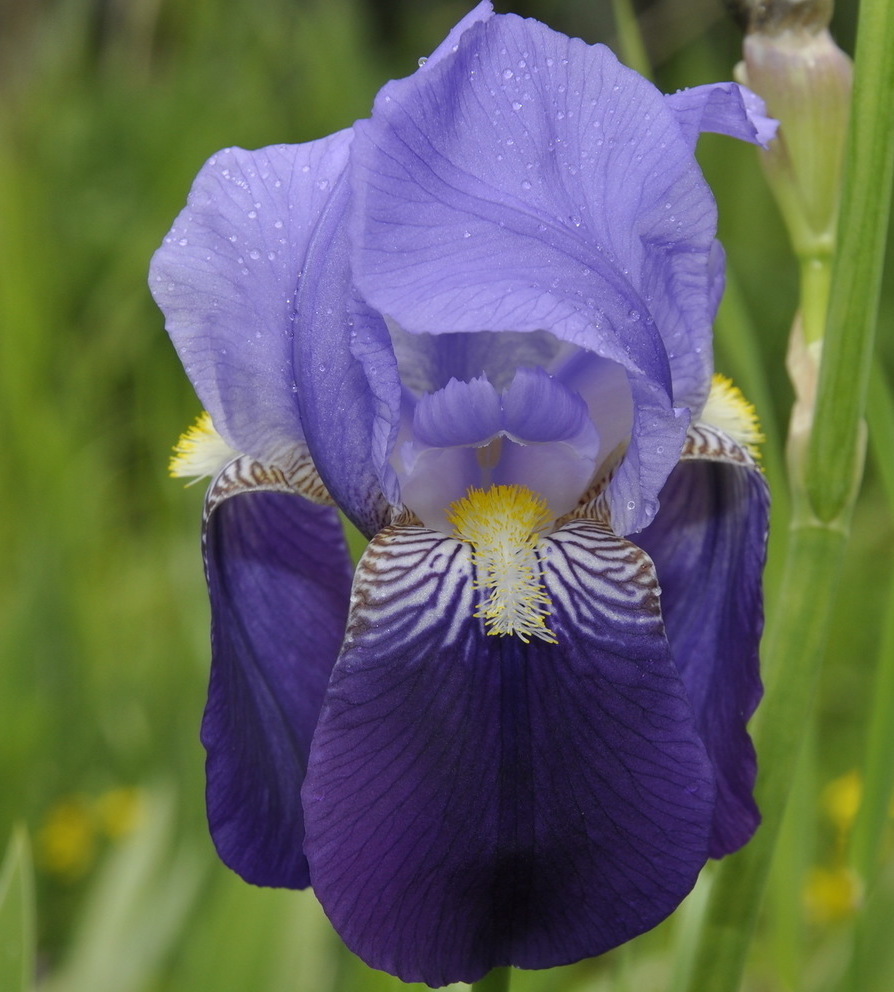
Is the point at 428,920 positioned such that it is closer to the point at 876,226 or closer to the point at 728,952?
the point at 728,952

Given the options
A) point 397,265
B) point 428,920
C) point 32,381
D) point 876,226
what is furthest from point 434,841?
point 32,381

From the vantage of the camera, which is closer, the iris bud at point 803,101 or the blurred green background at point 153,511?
the iris bud at point 803,101

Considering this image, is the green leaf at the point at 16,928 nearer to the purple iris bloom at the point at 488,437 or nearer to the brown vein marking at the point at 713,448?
the purple iris bloom at the point at 488,437

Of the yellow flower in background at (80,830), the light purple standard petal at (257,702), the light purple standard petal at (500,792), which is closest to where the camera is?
the light purple standard petal at (500,792)

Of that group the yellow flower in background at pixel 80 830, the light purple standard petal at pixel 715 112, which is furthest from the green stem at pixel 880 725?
the yellow flower in background at pixel 80 830

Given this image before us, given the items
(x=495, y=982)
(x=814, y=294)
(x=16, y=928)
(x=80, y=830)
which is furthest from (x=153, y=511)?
(x=495, y=982)

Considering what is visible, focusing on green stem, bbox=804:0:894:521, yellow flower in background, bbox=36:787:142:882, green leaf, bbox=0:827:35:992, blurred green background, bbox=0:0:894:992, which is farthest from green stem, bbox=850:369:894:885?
yellow flower in background, bbox=36:787:142:882
